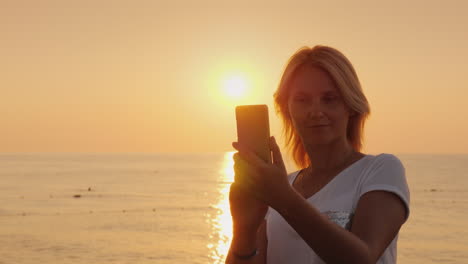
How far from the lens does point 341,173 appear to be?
130 inches

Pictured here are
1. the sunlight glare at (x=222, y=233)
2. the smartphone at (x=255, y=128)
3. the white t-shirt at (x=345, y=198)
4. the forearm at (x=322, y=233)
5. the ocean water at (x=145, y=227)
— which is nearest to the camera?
the forearm at (x=322, y=233)

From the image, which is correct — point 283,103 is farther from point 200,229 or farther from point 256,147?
point 200,229

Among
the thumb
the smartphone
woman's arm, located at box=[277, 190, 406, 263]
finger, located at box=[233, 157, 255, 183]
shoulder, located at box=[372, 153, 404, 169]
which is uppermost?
the smartphone

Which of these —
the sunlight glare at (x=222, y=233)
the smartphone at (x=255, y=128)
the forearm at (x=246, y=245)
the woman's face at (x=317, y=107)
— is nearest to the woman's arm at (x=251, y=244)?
the forearm at (x=246, y=245)

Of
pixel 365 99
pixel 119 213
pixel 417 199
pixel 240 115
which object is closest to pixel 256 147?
pixel 240 115

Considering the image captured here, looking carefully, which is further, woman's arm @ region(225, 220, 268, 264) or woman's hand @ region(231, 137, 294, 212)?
woman's arm @ region(225, 220, 268, 264)

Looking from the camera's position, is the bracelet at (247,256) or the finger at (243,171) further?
the bracelet at (247,256)

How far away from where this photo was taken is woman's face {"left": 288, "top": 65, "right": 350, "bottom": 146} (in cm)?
336

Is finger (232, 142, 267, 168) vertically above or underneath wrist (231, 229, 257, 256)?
above

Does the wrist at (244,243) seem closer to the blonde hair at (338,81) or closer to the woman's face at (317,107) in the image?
the woman's face at (317,107)

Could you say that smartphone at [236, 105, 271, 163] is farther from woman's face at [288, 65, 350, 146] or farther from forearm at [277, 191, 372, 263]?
woman's face at [288, 65, 350, 146]

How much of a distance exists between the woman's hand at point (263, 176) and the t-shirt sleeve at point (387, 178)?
520 millimetres

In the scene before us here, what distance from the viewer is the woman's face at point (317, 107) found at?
132 inches

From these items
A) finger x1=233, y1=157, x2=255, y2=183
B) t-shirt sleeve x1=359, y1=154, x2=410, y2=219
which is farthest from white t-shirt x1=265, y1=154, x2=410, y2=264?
finger x1=233, y1=157, x2=255, y2=183
